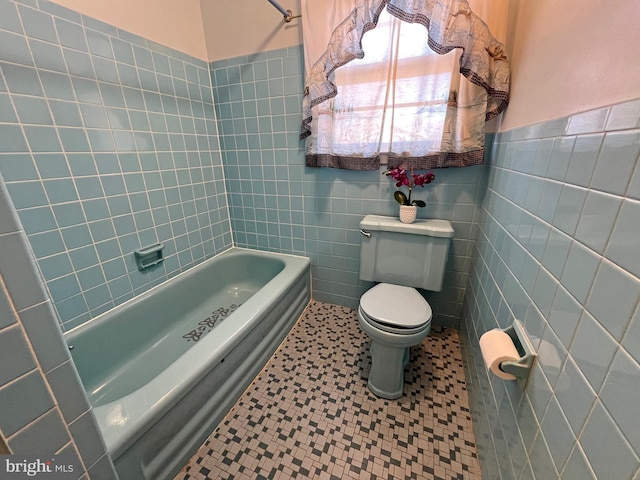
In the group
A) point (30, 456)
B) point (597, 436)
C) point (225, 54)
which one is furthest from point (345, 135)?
point (30, 456)

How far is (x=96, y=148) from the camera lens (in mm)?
1248

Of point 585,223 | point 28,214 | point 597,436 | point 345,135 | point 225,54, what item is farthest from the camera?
point 225,54

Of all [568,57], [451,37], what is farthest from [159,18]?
[568,57]

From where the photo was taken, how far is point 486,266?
1.23 meters

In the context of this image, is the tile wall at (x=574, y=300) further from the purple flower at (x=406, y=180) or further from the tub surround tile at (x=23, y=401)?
the tub surround tile at (x=23, y=401)

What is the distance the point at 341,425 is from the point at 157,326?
125cm

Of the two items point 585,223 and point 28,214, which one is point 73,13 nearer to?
point 28,214

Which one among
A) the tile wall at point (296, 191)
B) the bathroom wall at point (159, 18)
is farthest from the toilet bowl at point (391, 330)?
the bathroom wall at point (159, 18)

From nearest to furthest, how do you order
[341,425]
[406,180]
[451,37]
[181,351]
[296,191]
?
[451,37] → [341,425] → [406,180] → [181,351] → [296,191]

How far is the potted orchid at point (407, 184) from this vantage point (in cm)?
141

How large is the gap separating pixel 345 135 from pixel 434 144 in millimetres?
506

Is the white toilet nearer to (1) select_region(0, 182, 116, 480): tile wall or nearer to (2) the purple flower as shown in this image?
(2) the purple flower

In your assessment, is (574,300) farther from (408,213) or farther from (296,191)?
(296,191)

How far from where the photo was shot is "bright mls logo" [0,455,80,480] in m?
0.44
